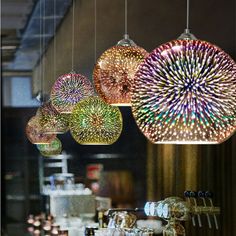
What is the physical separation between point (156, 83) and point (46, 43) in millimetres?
4041

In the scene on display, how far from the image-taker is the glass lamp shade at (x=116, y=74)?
2113mm

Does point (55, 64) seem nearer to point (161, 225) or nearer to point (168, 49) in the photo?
point (161, 225)

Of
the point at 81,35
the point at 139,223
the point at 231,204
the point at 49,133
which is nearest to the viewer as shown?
the point at 231,204

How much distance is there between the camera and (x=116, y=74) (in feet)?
6.92

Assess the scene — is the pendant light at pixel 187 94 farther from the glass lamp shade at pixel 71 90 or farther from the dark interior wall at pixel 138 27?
the dark interior wall at pixel 138 27

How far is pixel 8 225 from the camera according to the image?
19.1 ft

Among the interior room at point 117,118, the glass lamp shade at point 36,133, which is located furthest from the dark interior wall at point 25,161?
the glass lamp shade at point 36,133

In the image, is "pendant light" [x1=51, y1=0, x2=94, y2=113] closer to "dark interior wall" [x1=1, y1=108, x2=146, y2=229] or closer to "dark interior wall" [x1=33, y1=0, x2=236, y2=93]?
"dark interior wall" [x1=33, y1=0, x2=236, y2=93]

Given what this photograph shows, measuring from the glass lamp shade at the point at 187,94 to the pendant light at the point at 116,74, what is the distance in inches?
18.6

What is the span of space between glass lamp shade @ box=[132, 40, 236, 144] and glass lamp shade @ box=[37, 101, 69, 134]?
6.75ft

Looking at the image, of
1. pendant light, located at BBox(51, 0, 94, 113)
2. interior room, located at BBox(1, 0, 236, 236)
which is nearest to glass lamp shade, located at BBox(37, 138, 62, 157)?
interior room, located at BBox(1, 0, 236, 236)

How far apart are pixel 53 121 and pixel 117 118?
93cm

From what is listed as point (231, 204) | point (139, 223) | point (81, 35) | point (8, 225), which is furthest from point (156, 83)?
point (8, 225)

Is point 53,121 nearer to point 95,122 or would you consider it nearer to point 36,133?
point 36,133
